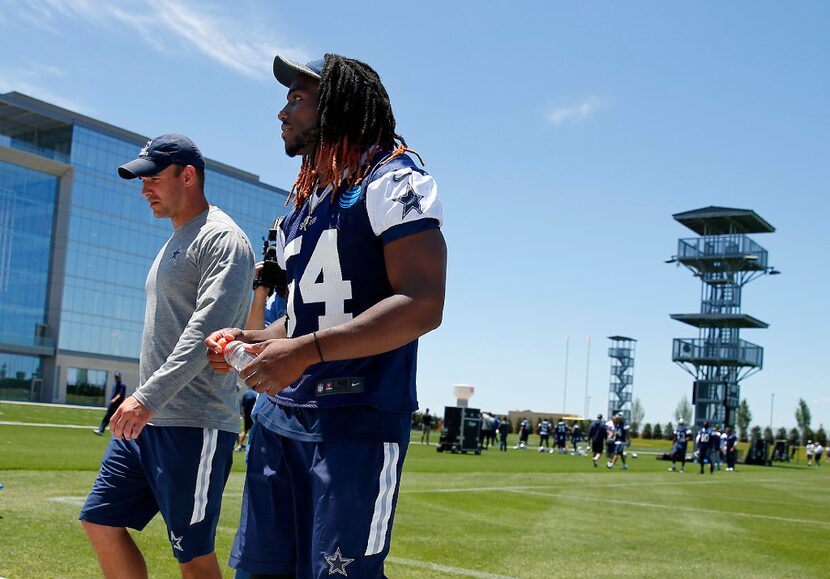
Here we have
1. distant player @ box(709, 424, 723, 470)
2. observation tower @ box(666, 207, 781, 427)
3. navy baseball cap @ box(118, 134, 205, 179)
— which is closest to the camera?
navy baseball cap @ box(118, 134, 205, 179)

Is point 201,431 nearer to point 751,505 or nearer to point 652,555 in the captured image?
point 652,555

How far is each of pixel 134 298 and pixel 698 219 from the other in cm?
4739

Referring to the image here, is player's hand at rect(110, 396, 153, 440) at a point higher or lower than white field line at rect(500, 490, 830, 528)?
higher

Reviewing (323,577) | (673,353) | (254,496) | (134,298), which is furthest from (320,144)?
(134,298)

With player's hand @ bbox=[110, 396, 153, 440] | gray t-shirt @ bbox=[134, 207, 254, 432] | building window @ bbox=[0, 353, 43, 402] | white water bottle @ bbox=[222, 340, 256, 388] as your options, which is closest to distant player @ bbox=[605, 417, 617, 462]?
gray t-shirt @ bbox=[134, 207, 254, 432]

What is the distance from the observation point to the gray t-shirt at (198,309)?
12.2 ft

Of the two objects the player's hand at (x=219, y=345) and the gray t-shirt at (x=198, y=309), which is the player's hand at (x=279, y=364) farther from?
the gray t-shirt at (x=198, y=309)

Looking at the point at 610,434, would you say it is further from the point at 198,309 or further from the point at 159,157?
the point at 198,309

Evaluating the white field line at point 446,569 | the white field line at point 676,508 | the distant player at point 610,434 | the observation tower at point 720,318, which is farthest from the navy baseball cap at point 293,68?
the observation tower at point 720,318

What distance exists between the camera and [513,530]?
31.3 feet

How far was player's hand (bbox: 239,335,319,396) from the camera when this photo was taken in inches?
89.3

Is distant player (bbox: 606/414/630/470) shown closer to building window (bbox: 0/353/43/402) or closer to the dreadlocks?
the dreadlocks

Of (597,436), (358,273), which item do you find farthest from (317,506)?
(597,436)

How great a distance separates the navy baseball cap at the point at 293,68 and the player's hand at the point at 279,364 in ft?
2.92
